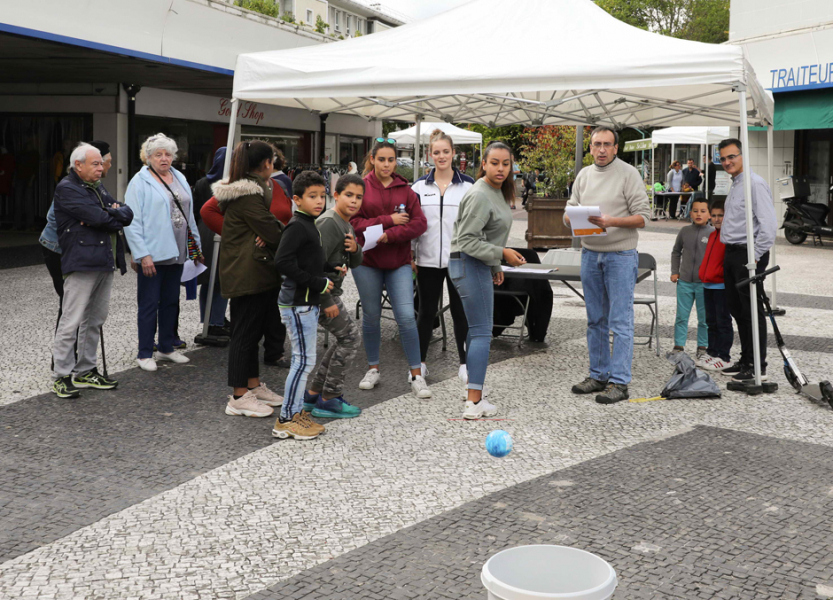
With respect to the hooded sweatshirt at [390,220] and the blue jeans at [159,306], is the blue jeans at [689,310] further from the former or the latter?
the blue jeans at [159,306]

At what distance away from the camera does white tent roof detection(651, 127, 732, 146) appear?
81.6 ft

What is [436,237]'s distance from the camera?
6727mm

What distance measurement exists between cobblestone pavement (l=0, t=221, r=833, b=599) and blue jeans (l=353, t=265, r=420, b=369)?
Answer: 0.41 m

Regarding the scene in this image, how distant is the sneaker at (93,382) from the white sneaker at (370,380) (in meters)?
1.84

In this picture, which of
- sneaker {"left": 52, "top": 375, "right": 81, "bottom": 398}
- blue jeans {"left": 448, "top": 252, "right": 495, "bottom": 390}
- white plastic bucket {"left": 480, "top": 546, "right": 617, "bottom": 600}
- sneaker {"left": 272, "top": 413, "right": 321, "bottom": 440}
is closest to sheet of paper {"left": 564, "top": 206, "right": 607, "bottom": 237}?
blue jeans {"left": 448, "top": 252, "right": 495, "bottom": 390}

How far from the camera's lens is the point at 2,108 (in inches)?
746

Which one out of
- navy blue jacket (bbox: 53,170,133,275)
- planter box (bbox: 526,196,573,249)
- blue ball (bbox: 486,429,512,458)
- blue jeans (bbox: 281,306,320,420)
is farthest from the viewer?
planter box (bbox: 526,196,573,249)

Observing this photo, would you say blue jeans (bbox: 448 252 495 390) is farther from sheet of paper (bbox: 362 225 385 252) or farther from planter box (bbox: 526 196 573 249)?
planter box (bbox: 526 196 573 249)

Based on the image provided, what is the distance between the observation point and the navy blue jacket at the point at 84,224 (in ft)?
19.6

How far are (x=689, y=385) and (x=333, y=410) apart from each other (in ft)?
8.81

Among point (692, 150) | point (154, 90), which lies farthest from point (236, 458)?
point (692, 150)

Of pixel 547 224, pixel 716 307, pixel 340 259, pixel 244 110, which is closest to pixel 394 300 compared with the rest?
pixel 340 259

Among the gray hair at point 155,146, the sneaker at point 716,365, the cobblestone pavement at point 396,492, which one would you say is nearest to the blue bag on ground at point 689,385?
the cobblestone pavement at point 396,492

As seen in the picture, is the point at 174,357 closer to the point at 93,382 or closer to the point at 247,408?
the point at 93,382
